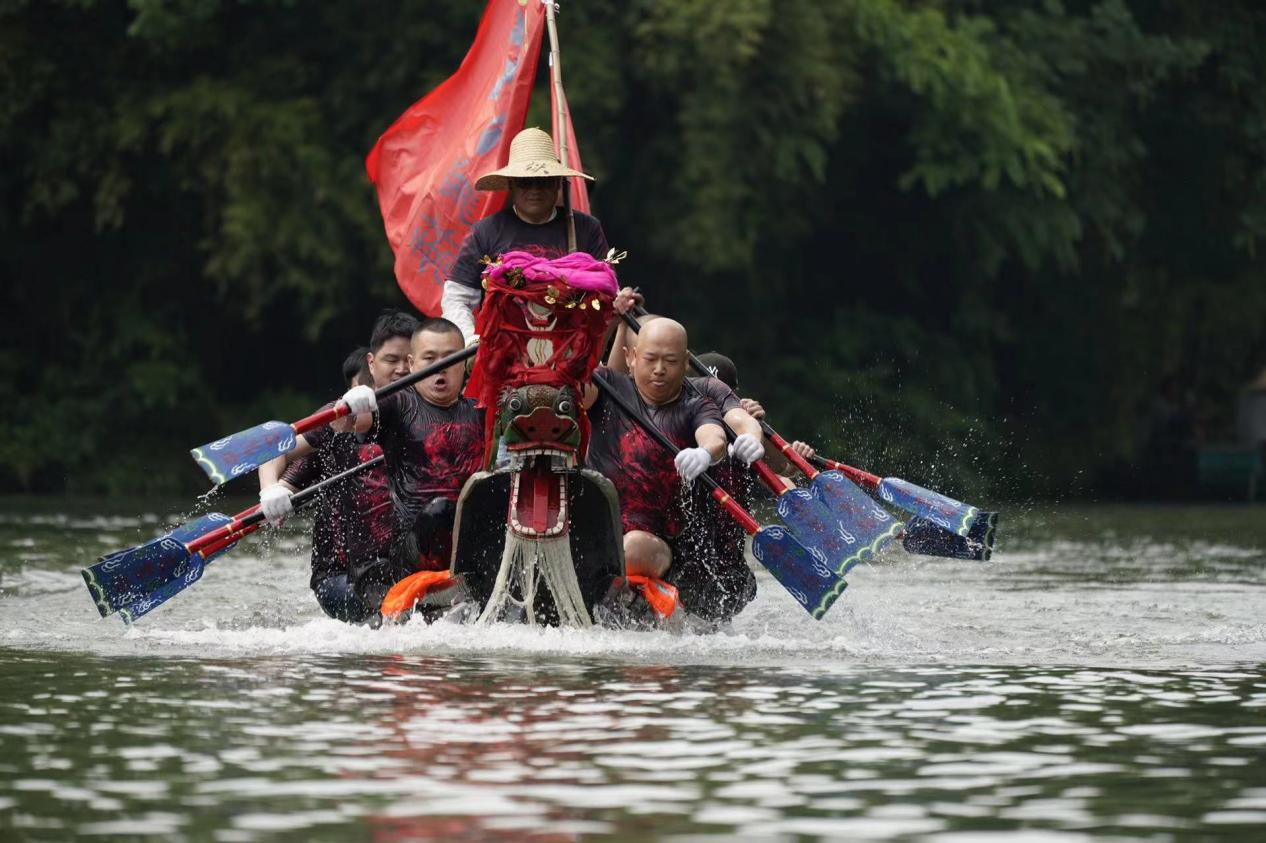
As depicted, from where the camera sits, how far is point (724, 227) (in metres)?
24.2

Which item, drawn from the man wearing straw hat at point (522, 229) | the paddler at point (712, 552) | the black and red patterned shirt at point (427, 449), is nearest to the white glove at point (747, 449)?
the paddler at point (712, 552)

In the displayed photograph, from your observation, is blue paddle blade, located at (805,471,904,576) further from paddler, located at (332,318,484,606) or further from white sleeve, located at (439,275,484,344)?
white sleeve, located at (439,275,484,344)

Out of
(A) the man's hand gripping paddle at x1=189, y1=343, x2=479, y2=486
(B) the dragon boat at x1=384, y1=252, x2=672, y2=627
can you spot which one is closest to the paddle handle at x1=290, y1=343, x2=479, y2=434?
(A) the man's hand gripping paddle at x1=189, y1=343, x2=479, y2=486

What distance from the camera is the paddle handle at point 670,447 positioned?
10.3m

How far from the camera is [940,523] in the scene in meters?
11.0

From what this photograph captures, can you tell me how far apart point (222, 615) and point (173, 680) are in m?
3.35

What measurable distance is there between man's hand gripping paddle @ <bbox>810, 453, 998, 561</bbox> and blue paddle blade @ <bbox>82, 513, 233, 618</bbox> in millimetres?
3076

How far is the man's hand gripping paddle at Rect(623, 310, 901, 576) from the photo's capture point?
10.5 meters

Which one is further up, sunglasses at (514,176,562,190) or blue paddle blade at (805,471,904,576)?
sunglasses at (514,176,562,190)

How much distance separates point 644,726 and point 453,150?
6444 mm

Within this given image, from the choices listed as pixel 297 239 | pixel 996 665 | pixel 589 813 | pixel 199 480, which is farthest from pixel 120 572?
pixel 199 480

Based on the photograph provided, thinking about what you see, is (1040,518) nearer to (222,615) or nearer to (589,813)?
(222,615)

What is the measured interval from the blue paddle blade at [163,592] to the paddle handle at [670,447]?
73.5 inches

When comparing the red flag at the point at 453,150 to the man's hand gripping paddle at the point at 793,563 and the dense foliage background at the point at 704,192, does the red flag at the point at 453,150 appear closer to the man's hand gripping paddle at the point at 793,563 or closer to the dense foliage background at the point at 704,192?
the man's hand gripping paddle at the point at 793,563
